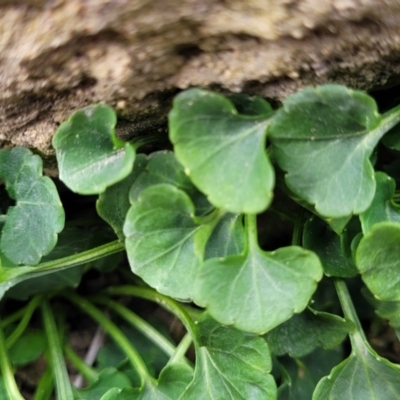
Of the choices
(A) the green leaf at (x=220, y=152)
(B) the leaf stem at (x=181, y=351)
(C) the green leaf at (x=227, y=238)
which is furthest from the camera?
(B) the leaf stem at (x=181, y=351)

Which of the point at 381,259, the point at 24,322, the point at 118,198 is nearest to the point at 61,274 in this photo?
the point at 24,322

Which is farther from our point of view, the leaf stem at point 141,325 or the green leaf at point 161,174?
the leaf stem at point 141,325

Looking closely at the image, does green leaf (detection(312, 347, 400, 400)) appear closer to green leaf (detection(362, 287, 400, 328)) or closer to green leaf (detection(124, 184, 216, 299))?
green leaf (detection(362, 287, 400, 328))

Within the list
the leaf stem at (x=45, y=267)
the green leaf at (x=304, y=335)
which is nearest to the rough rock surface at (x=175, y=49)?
the leaf stem at (x=45, y=267)

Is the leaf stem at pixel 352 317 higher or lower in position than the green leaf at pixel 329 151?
lower

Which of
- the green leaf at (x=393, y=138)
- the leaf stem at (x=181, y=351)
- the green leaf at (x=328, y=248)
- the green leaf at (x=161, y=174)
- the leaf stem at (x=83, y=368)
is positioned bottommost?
the leaf stem at (x=83, y=368)

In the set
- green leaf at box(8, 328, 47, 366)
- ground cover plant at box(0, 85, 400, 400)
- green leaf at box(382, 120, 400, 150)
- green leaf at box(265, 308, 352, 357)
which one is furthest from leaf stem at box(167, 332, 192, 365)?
green leaf at box(382, 120, 400, 150)

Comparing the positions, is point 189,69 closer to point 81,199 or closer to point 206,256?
point 206,256

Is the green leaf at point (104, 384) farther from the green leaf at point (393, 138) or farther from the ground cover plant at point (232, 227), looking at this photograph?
the green leaf at point (393, 138)
